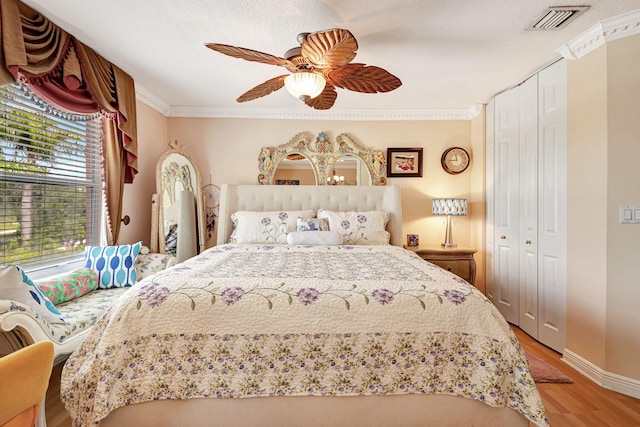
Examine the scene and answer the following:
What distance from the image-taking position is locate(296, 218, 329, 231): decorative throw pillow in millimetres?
2918

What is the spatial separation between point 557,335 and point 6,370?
10.8ft

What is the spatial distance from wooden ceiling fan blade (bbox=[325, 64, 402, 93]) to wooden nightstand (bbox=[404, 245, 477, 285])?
1.85 metres

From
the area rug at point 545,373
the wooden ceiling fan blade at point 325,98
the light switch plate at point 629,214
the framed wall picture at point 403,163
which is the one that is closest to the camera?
the light switch plate at point 629,214

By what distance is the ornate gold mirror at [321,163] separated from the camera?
11.9 ft

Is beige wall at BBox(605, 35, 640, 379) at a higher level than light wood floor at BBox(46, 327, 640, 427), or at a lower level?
higher

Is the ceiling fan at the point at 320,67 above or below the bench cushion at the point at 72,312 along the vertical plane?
above

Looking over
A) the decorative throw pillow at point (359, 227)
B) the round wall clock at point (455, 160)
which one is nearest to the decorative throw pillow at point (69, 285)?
the decorative throw pillow at point (359, 227)

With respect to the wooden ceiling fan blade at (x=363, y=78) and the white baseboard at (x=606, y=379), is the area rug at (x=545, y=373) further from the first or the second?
the wooden ceiling fan blade at (x=363, y=78)

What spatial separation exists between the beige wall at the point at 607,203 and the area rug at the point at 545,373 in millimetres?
241

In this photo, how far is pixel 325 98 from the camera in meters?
2.30

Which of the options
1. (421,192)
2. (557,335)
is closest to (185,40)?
(421,192)

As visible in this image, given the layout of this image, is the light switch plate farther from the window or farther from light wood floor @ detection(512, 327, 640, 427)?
the window

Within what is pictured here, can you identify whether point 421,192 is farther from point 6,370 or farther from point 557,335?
point 6,370

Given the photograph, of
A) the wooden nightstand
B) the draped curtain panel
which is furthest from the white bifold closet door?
the draped curtain panel
